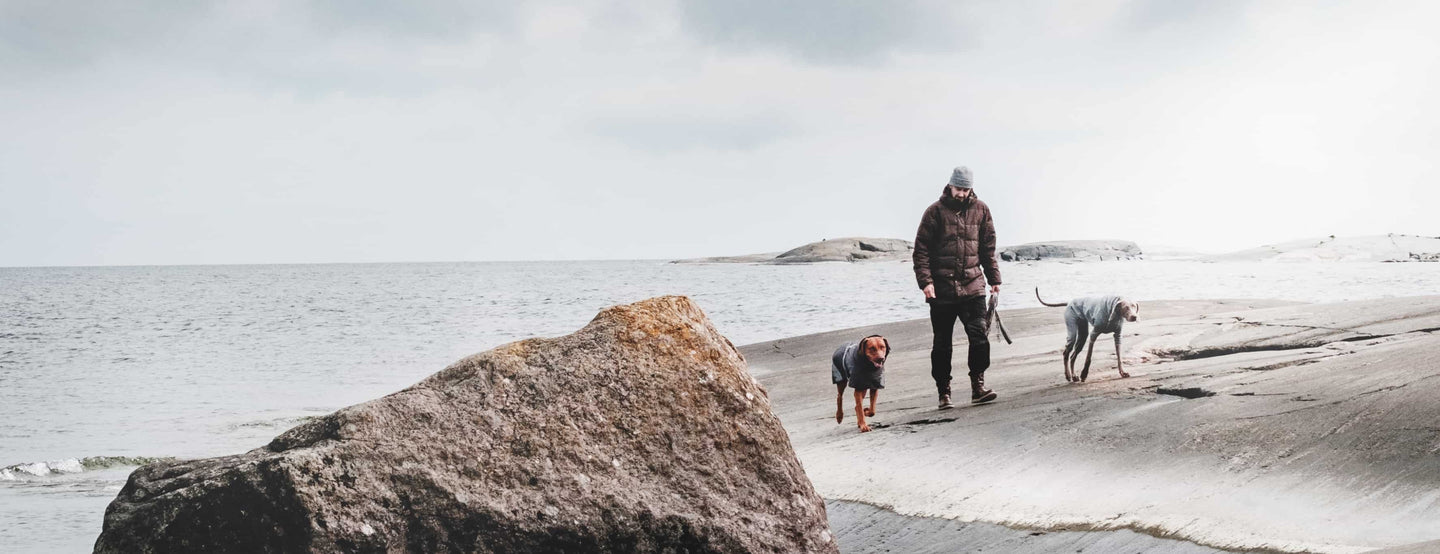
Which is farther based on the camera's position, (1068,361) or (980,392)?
(1068,361)

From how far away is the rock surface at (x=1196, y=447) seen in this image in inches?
199

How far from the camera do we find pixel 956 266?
8.49 metres

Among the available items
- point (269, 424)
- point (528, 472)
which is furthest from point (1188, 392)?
point (269, 424)

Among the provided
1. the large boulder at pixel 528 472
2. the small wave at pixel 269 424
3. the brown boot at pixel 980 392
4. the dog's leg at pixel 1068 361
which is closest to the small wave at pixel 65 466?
the small wave at pixel 269 424

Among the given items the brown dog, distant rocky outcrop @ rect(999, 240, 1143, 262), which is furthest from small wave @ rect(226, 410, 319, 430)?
distant rocky outcrop @ rect(999, 240, 1143, 262)

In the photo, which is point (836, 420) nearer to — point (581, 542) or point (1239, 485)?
point (1239, 485)

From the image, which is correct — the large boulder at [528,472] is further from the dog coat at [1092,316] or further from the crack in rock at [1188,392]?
the dog coat at [1092,316]

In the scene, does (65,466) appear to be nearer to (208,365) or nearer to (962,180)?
(962,180)

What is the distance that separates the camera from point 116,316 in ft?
150

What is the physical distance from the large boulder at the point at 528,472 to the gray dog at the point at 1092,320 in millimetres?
4728

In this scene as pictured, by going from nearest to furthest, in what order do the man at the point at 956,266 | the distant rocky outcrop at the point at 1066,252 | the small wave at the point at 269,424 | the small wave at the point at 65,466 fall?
the man at the point at 956,266 < the small wave at the point at 65,466 < the small wave at the point at 269,424 < the distant rocky outcrop at the point at 1066,252

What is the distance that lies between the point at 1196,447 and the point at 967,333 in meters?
2.55

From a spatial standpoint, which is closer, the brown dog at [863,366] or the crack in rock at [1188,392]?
the crack in rock at [1188,392]

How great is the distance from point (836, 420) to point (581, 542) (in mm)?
4814
